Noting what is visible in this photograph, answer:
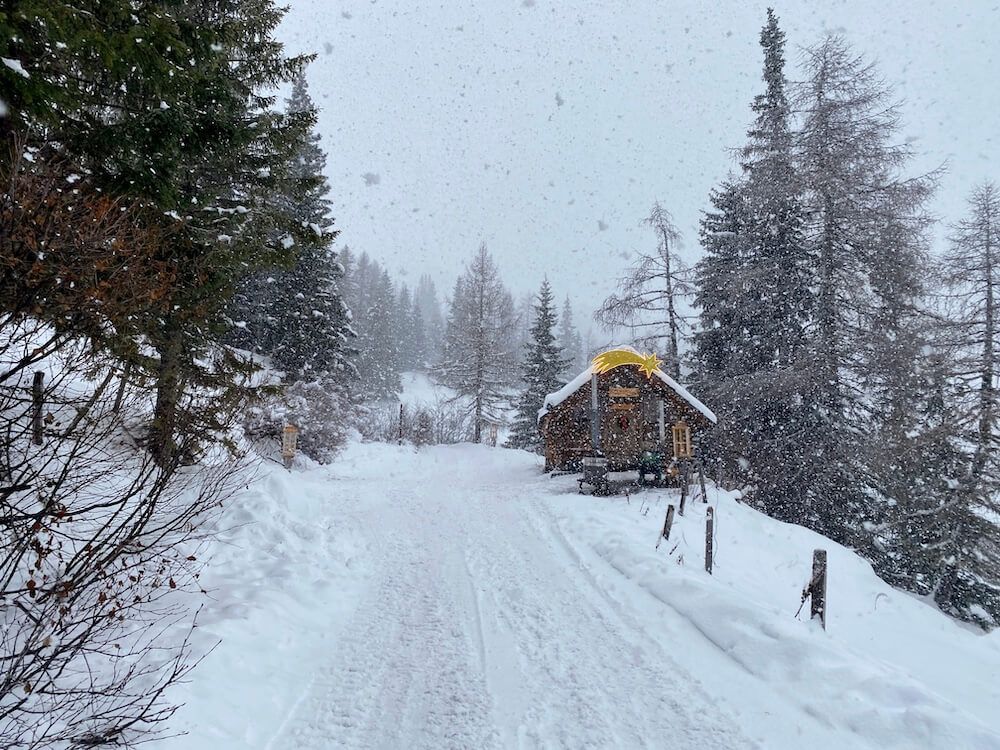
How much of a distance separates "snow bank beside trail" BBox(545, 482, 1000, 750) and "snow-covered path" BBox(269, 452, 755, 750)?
579 mm

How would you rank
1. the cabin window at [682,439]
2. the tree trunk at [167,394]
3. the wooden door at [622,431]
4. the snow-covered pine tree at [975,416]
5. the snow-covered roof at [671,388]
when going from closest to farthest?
the tree trunk at [167,394] → the snow-covered pine tree at [975,416] → the snow-covered roof at [671,388] → the cabin window at [682,439] → the wooden door at [622,431]

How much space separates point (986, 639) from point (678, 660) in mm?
8708

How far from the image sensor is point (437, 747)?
161 inches

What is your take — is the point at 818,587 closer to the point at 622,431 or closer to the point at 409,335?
the point at 622,431

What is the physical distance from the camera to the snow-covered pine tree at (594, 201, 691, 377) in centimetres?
2303

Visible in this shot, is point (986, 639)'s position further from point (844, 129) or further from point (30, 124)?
point (30, 124)

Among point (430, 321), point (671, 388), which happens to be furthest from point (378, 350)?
point (430, 321)

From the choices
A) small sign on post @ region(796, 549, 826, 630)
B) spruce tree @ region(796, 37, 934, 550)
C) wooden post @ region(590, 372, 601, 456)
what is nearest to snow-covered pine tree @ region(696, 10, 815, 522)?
spruce tree @ region(796, 37, 934, 550)

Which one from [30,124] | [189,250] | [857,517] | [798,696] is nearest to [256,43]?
[189,250]

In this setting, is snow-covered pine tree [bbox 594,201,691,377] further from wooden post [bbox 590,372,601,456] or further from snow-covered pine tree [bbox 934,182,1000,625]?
snow-covered pine tree [bbox 934,182,1000,625]

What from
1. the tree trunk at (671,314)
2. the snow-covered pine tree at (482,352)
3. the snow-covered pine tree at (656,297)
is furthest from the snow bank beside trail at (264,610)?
the snow-covered pine tree at (482,352)

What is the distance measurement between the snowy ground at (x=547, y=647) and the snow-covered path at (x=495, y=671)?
0.02 m

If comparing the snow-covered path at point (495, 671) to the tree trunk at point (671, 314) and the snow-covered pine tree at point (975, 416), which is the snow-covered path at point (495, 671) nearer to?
the snow-covered pine tree at point (975, 416)

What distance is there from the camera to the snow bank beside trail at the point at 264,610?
4.14 m
